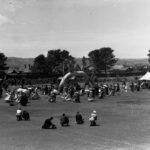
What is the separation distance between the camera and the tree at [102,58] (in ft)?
448

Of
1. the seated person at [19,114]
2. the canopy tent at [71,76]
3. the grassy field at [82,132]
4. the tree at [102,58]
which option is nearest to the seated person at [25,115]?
the seated person at [19,114]

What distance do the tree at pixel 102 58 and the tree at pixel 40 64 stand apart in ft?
67.1

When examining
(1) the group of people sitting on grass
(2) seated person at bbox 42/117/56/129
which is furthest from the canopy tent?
(2) seated person at bbox 42/117/56/129

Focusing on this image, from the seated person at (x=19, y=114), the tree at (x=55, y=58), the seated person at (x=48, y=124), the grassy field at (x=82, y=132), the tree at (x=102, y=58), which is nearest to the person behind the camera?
the grassy field at (x=82, y=132)

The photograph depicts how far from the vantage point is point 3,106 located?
1346 inches

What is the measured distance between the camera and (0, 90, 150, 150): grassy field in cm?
1662

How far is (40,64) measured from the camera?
410ft

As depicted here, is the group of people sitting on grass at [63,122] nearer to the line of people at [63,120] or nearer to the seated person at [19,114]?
the line of people at [63,120]

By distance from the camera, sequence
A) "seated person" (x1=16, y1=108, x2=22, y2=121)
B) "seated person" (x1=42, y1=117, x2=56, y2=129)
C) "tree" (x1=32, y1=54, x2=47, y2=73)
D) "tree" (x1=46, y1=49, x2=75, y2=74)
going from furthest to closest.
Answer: "tree" (x1=46, y1=49, x2=75, y2=74)
"tree" (x1=32, y1=54, x2=47, y2=73)
"seated person" (x1=16, y1=108, x2=22, y2=121)
"seated person" (x1=42, y1=117, x2=56, y2=129)

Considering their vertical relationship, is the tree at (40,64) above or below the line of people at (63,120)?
above

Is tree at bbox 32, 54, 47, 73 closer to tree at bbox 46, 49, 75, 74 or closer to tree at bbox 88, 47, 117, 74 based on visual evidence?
tree at bbox 46, 49, 75, 74

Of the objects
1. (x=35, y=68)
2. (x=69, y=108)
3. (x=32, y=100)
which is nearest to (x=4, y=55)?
(x=35, y=68)

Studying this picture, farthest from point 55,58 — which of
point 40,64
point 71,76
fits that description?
point 71,76

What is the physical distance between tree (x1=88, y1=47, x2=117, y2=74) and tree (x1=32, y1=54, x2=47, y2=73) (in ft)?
67.1
